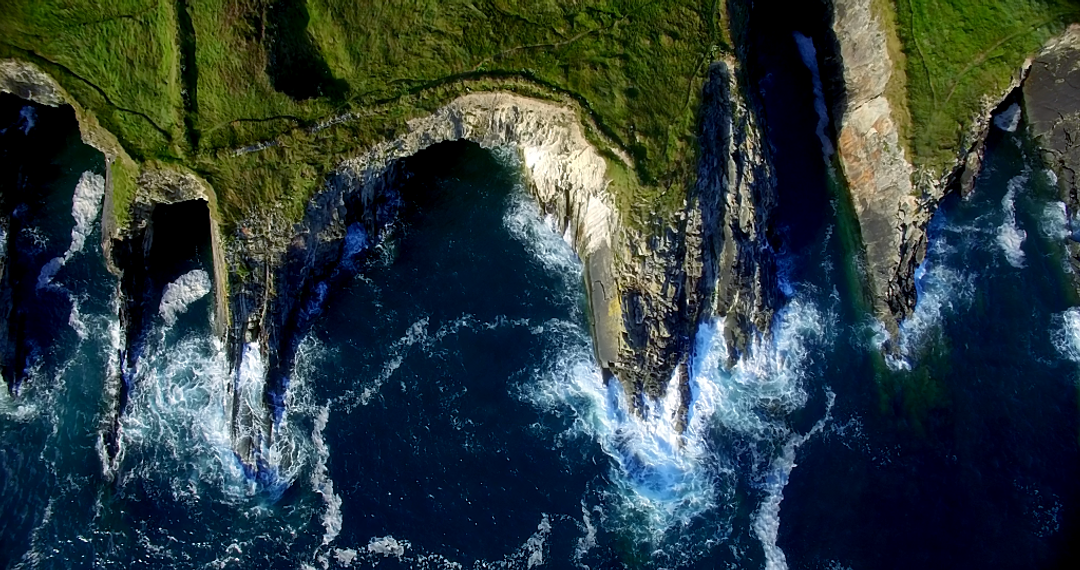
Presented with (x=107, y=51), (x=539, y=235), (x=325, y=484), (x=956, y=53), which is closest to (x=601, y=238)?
(x=539, y=235)

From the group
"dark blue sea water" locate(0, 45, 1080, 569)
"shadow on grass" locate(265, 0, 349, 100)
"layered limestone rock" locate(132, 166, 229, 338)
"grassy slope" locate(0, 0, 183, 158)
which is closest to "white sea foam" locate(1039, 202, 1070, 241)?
"dark blue sea water" locate(0, 45, 1080, 569)

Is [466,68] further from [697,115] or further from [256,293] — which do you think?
[256,293]

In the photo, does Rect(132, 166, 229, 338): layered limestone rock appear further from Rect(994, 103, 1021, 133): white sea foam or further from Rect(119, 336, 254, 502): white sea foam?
Rect(994, 103, 1021, 133): white sea foam

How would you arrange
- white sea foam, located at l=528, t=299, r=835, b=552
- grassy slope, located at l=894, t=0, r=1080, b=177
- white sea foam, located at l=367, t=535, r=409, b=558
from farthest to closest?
→ grassy slope, located at l=894, t=0, r=1080, b=177 < white sea foam, located at l=528, t=299, r=835, b=552 < white sea foam, located at l=367, t=535, r=409, b=558

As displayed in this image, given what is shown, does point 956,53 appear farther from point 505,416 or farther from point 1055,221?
point 505,416

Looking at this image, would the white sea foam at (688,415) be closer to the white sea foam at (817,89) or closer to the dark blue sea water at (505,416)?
the dark blue sea water at (505,416)

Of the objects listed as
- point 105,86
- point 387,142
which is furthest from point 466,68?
point 105,86
